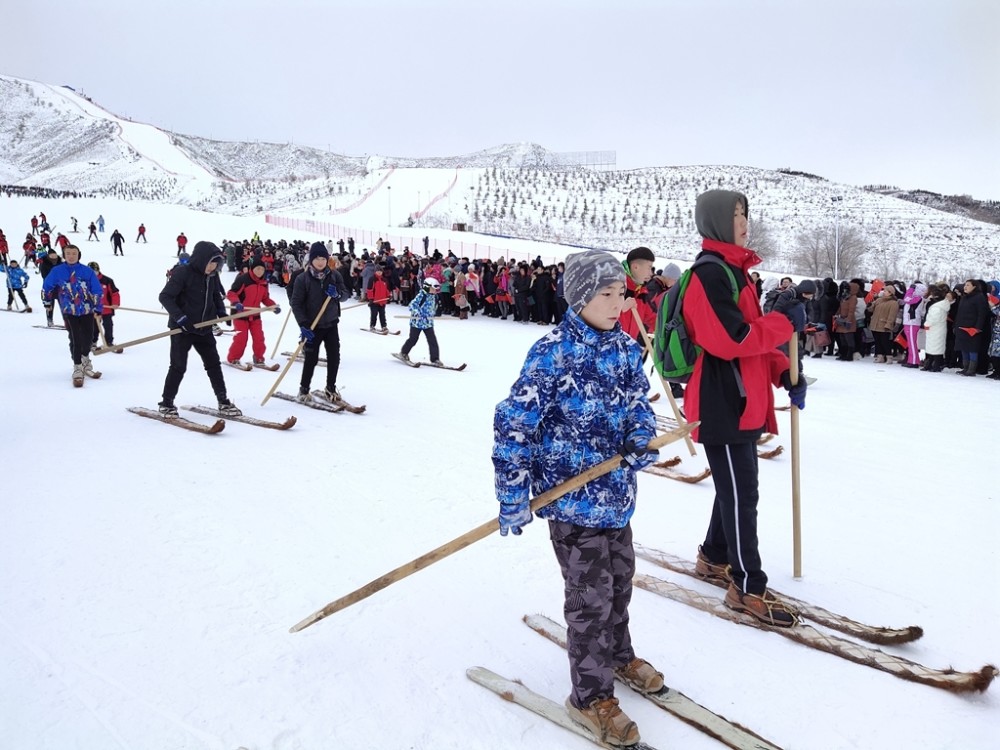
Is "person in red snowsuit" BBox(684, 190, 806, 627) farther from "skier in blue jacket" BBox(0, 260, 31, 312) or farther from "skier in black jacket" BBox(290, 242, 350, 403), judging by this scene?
"skier in blue jacket" BBox(0, 260, 31, 312)

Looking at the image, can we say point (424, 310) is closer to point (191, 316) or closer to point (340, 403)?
point (340, 403)

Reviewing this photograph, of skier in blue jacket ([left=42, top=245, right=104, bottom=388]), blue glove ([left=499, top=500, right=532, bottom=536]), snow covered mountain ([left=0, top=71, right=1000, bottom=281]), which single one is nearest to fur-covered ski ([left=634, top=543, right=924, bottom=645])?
blue glove ([left=499, top=500, right=532, bottom=536])

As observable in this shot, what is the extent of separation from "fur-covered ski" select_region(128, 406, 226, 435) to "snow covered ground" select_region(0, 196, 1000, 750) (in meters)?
0.10

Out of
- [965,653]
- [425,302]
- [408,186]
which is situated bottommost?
[965,653]

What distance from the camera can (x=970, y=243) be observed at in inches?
1638

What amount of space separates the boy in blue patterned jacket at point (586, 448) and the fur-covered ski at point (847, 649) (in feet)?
3.54

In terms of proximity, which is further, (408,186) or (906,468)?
(408,186)

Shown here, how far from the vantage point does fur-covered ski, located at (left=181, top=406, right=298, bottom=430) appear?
695cm

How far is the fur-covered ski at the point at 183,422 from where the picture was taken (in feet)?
21.8

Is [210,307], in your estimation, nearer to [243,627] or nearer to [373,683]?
[243,627]

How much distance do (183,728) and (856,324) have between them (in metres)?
12.3

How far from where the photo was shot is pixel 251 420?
713 cm

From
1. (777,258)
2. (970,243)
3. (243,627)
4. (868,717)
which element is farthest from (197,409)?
(970,243)

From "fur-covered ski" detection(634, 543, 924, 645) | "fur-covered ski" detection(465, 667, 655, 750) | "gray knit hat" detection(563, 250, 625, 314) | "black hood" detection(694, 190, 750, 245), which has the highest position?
"black hood" detection(694, 190, 750, 245)
